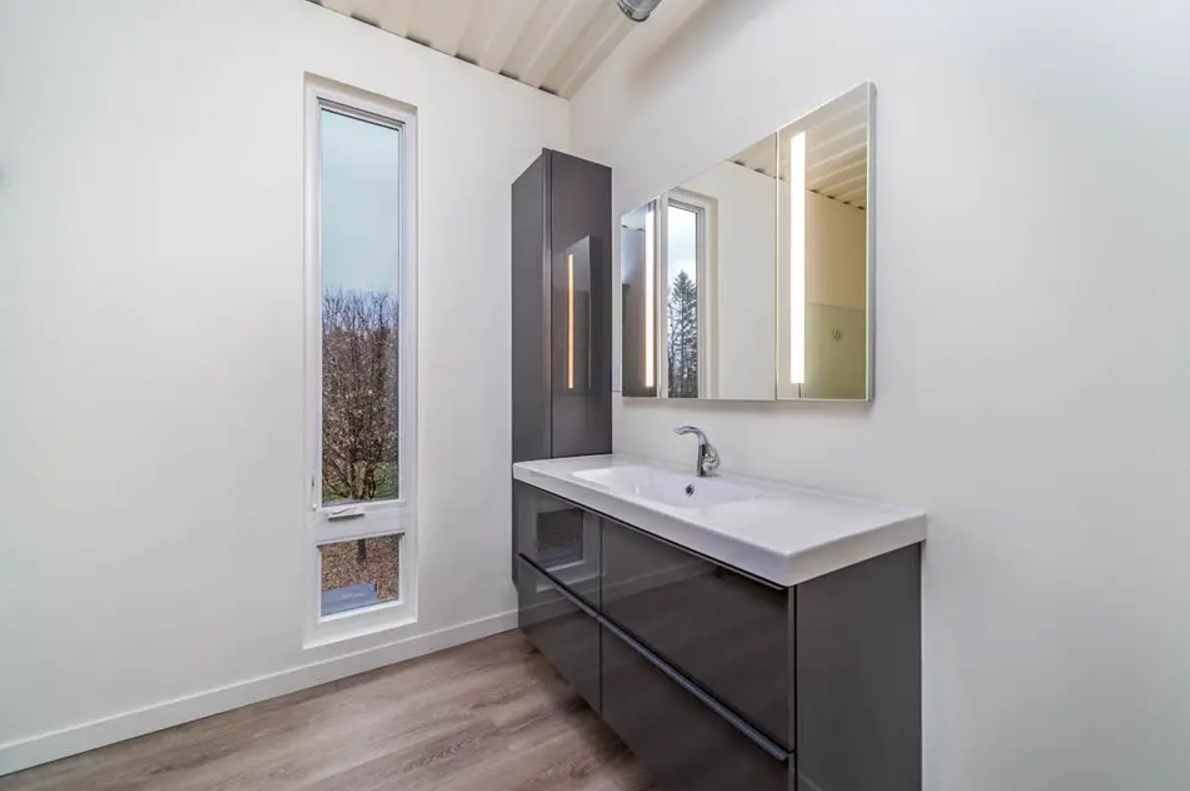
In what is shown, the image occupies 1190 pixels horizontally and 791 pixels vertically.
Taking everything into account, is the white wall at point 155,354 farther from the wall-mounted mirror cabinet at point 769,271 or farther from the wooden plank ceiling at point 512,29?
the wall-mounted mirror cabinet at point 769,271

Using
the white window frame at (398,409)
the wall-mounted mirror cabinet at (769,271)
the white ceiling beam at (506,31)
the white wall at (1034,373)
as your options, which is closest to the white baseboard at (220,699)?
the white window frame at (398,409)

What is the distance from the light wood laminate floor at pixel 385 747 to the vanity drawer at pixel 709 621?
59 cm

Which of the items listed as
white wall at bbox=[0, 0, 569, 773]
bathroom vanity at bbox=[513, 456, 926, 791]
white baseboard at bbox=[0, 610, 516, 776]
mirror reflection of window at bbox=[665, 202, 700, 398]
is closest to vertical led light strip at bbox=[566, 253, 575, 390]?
mirror reflection of window at bbox=[665, 202, 700, 398]

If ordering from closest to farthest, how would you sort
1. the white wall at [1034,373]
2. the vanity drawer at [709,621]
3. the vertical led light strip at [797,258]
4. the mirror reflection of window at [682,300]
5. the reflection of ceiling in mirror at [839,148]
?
the white wall at [1034,373], the vanity drawer at [709,621], the reflection of ceiling in mirror at [839,148], the vertical led light strip at [797,258], the mirror reflection of window at [682,300]

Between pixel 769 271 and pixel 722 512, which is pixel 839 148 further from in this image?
pixel 722 512

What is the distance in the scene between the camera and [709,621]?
1151mm

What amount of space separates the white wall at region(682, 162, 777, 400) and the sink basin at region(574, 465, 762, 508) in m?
0.34

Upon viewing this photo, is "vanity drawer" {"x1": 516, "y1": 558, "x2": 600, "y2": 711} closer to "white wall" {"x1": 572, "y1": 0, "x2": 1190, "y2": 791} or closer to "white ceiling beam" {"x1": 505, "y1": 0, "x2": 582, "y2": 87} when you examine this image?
"white wall" {"x1": 572, "y1": 0, "x2": 1190, "y2": 791}

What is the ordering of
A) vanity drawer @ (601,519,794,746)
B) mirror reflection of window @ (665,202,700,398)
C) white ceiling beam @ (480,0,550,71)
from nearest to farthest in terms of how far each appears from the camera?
vanity drawer @ (601,519,794,746) < mirror reflection of window @ (665,202,700,398) < white ceiling beam @ (480,0,550,71)

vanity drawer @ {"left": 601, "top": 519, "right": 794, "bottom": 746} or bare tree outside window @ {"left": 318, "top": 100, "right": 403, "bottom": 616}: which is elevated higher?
bare tree outside window @ {"left": 318, "top": 100, "right": 403, "bottom": 616}

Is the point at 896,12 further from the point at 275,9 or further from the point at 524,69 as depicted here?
the point at 275,9

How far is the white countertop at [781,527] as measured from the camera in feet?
3.24

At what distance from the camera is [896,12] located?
4.14 ft

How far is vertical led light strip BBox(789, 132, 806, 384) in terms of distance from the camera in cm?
148
